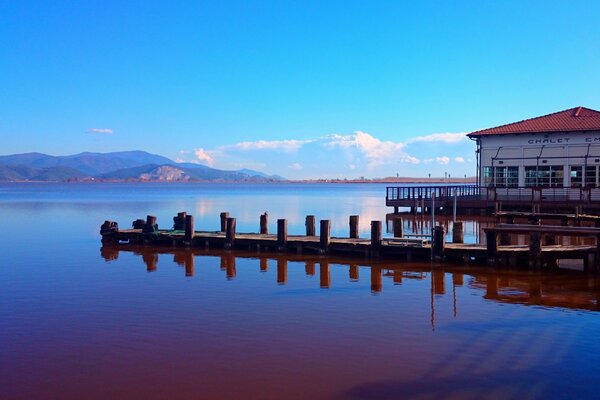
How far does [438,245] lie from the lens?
21203 millimetres

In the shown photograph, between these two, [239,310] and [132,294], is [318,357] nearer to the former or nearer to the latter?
[239,310]

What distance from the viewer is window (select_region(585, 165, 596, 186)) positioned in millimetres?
39906

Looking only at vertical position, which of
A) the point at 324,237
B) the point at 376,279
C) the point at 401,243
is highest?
the point at 324,237

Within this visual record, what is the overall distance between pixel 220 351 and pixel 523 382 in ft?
18.7

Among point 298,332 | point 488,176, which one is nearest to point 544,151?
point 488,176

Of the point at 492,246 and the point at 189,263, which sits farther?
the point at 189,263

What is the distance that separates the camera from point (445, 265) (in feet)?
69.6

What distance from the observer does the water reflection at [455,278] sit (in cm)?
1622

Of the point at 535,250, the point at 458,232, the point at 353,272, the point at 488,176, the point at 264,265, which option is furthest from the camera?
the point at 488,176

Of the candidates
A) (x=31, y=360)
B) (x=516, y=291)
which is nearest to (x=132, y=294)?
(x=31, y=360)

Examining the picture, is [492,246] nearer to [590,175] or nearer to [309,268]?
[309,268]

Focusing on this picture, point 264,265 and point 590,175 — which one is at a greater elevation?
point 590,175

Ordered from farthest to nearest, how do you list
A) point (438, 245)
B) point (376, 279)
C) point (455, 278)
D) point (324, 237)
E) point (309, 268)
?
point (324, 237) → point (309, 268) → point (438, 245) → point (376, 279) → point (455, 278)

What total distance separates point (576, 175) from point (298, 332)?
33.8 m
